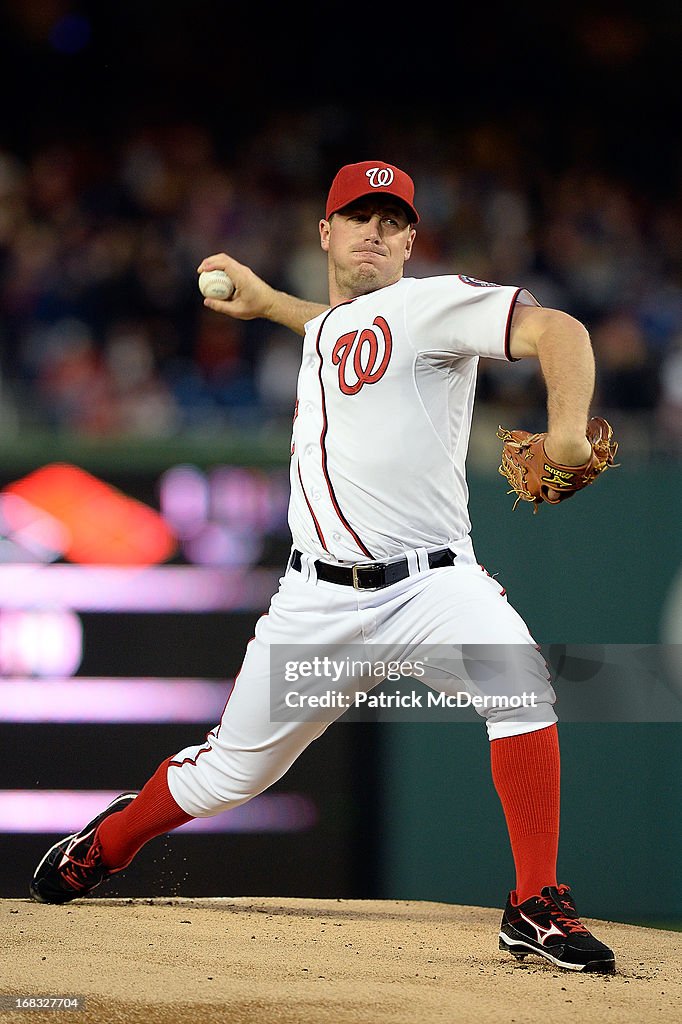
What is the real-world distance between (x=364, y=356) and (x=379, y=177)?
1.56 ft

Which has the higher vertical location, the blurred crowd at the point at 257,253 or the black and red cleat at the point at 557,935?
the blurred crowd at the point at 257,253

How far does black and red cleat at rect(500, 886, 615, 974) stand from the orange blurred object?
5.11 feet

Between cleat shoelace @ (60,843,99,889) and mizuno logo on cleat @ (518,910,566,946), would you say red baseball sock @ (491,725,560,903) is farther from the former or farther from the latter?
cleat shoelace @ (60,843,99,889)

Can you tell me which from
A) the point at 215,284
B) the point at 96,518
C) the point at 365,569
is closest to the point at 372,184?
the point at 215,284

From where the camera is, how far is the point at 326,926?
10.7ft

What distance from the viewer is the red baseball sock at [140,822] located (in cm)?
320

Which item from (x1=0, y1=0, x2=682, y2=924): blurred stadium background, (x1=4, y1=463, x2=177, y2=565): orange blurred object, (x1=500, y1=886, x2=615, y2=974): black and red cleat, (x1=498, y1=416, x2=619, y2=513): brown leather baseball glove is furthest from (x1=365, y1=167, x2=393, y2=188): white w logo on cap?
(x1=500, y1=886, x2=615, y2=974): black and red cleat

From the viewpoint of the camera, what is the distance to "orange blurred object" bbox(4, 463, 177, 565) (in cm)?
378

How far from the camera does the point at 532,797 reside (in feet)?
9.10

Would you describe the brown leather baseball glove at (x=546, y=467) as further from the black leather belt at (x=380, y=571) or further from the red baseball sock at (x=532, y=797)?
the red baseball sock at (x=532, y=797)

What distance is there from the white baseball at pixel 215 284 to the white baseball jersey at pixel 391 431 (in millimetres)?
580

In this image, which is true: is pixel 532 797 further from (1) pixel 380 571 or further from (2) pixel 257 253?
(2) pixel 257 253

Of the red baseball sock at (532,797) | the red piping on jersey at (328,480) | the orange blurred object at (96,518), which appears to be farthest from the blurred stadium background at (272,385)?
the red baseball sock at (532,797)

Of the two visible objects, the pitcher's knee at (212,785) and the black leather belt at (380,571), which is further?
the pitcher's knee at (212,785)
